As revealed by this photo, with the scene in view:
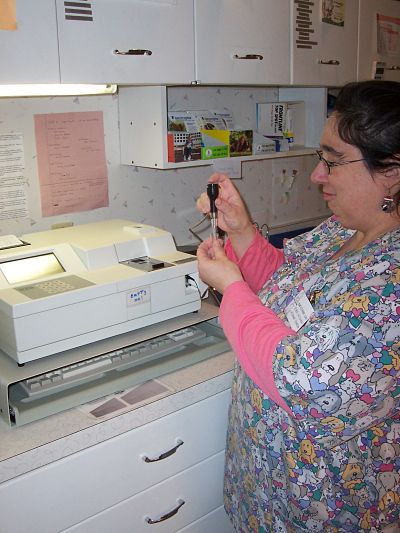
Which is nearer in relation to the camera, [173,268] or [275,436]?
[275,436]

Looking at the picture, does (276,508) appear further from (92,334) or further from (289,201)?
(289,201)

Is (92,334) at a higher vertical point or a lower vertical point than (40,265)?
lower

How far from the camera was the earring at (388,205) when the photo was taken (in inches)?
42.8

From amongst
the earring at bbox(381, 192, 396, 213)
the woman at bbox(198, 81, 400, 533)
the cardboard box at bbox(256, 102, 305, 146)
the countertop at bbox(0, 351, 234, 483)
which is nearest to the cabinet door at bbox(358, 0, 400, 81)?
the cardboard box at bbox(256, 102, 305, 146)

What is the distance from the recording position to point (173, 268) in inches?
58.6

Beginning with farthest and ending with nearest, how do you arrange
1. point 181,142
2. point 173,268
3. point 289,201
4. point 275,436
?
point 289,201
point 181,142
point 173,268
point 275,436

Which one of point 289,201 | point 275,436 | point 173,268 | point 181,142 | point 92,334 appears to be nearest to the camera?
point 275,436

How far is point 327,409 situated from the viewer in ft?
3.22

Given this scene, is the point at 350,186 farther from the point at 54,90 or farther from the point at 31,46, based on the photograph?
the point at 54,90

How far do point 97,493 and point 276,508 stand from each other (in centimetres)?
41

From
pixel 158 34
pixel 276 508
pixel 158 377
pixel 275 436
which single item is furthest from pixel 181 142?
pixel 276 508

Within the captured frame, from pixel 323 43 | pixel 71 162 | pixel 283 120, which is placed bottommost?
pixel 71 162

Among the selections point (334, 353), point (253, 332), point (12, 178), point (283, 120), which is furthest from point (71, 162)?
point (334, 353)

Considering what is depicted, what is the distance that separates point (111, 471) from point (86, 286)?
44 cm
